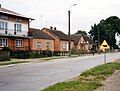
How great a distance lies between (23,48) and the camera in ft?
204

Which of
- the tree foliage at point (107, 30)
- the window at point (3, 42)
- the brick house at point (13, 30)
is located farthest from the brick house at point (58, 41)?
the tree foliage at point (107, 30)

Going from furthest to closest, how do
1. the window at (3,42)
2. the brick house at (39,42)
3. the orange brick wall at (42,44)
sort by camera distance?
the orange brick wall at (42,44) < the brick house at (39,42) < the window at (3,42)

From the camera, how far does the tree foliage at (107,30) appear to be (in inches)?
5192

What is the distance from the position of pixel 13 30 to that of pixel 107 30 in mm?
78074

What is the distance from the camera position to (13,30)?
58.8m

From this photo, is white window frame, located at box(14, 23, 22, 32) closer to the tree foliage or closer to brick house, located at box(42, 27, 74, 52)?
brick house, located at box(42, 27, 74, 52)

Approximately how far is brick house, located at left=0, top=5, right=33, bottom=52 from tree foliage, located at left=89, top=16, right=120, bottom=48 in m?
67.5

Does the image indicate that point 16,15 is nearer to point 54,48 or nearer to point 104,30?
point 54,48

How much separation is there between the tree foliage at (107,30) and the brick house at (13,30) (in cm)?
6750

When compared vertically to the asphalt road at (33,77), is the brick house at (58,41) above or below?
above

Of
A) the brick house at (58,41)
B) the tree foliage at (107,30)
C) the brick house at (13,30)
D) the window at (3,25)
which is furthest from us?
the tree foliage at (107,30)

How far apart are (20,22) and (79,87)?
157 ft

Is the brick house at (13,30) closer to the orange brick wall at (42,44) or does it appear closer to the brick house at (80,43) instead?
the orange brick wall at (42,44)

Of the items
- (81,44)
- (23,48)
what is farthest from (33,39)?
(81,44)
